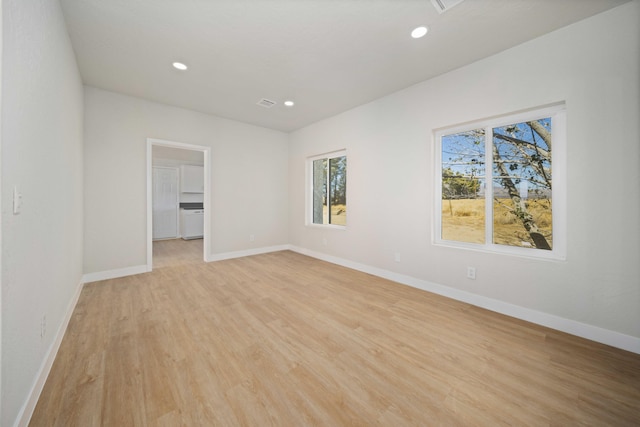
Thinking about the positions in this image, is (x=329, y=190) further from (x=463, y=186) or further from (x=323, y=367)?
(x=323, y=367)

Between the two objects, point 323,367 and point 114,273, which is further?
point 114,273

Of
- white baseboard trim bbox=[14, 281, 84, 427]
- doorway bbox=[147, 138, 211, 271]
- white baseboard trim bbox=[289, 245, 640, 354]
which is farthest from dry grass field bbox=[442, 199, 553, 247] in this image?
doorway bbox=[147, 138, 211, 271]

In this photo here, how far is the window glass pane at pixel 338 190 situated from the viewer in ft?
13.8

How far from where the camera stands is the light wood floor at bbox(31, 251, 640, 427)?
1.25 metres

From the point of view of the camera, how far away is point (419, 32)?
2.10m

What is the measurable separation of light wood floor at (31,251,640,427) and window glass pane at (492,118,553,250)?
0.88m

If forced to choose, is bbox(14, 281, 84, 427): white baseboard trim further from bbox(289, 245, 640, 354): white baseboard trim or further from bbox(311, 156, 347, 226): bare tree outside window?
bbox(311, 156, 347, 226): bare tree outside window

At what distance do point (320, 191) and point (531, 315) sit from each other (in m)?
3.59

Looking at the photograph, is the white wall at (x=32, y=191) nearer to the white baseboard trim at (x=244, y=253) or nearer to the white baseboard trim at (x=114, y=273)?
the white baseboard trim at (x=114, y=273)

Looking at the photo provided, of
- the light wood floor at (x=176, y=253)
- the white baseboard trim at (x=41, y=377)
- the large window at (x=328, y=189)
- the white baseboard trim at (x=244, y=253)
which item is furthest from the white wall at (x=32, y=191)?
the large window at (x=328, y=189)

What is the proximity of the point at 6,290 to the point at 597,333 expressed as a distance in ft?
12.6

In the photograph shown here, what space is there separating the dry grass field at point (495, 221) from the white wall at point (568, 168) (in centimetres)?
21

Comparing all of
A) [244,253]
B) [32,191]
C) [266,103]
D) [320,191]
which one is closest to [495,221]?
[320,191]

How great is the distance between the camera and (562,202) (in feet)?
6.97
